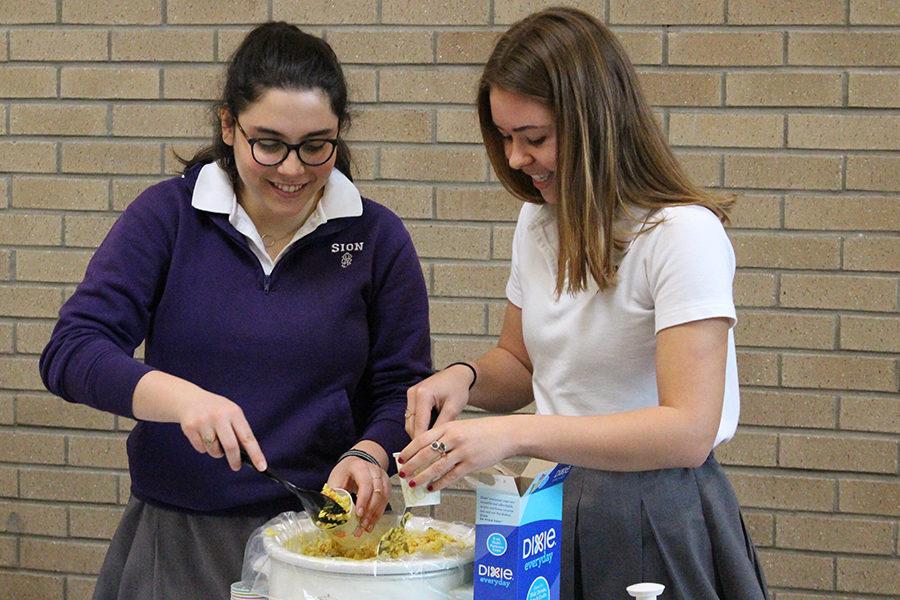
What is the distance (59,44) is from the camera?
293 cm

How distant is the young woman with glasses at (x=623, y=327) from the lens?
137 centimetres

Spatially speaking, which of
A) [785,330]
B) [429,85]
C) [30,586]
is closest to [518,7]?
[429,85]

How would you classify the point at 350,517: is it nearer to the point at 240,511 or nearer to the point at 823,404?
the point at 240,511

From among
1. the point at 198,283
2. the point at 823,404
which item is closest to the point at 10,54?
the point at 198,283

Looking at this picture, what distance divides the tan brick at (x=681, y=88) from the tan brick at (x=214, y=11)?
0.97 m

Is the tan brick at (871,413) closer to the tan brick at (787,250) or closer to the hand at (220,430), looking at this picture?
the tan brick at (787,250)

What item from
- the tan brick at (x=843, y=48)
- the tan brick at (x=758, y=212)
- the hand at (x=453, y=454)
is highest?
the tan brick at (x=843, y=48)

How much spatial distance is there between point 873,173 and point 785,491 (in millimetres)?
791

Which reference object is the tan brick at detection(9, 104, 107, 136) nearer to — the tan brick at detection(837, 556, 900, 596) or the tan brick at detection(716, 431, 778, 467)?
the tan brick at detection(716, 431, 778, 467)

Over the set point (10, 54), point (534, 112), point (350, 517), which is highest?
point (10, 54)

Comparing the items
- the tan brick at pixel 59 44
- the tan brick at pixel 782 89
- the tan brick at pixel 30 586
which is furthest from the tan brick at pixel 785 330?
the tan brick at pixel 30 586

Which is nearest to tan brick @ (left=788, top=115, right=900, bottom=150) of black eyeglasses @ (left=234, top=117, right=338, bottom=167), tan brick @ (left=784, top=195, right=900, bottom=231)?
tan brick @ (left=784, top=195, right=900, bottom=231)

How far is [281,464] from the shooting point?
5.36 feet

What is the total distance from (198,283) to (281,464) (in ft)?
0.95
